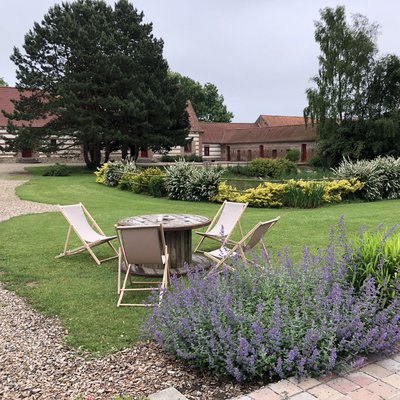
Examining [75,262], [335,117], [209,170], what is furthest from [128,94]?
[75,262]

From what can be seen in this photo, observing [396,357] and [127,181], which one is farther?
[127,181]

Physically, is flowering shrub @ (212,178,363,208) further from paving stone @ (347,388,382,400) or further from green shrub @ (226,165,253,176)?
green shrub @ (226,165,253,176)

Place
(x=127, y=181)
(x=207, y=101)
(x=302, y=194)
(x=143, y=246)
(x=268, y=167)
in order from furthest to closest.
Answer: (x=207, y=101)
(x=268, y=167)
(x=127, y=181)
(x=302, y=194)
(x=143, y=246)

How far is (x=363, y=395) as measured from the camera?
7.82 feet

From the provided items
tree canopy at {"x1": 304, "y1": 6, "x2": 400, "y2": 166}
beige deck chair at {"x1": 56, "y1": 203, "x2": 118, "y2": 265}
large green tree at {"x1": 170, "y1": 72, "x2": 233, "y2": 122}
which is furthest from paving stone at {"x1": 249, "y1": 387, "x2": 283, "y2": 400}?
large green tree at {"x1": 170, "y1": 72, "x2": 233, "y2": 122}

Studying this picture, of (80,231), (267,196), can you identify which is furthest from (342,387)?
(267,196)

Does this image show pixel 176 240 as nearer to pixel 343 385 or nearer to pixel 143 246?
pixel 143 246

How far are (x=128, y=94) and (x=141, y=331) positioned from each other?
2113 centimetres

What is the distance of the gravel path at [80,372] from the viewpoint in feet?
8.80

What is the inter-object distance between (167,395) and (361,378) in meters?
1.23

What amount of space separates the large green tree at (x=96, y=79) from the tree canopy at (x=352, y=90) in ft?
31.8

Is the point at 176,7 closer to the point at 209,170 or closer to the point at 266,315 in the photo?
the point at 209,170

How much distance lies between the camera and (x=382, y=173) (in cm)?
1428

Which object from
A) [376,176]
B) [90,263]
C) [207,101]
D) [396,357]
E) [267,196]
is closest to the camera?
[396,357]
